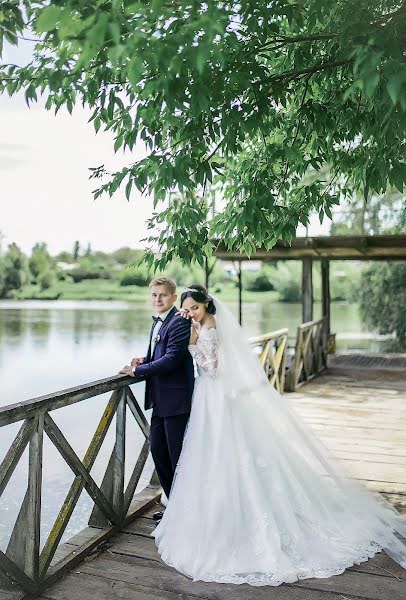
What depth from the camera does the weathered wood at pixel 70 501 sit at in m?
3.29

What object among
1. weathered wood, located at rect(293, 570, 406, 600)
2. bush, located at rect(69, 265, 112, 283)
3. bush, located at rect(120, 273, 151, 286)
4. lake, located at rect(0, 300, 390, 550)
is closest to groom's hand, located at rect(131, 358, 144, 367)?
weathered wood, located at rect(293, 570, 406, 600)

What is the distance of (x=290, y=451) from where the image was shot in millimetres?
3863

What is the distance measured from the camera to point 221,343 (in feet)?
13.1

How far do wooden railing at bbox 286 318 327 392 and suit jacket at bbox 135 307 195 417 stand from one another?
6.21m

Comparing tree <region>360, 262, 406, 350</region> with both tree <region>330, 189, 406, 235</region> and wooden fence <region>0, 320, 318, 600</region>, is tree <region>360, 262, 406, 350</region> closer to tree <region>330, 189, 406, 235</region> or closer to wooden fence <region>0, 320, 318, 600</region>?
tree <region>330, 189, 406, 235</region>

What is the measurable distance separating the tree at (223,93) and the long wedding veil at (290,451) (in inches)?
28.3

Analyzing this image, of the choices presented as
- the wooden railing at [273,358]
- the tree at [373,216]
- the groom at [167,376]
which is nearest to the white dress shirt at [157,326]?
the groom at [167,376]

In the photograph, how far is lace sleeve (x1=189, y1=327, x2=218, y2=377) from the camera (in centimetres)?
387

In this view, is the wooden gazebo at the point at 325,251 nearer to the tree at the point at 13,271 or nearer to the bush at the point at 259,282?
the bush at the point at 259,282

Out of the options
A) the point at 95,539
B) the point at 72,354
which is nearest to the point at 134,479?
the point at 95,539

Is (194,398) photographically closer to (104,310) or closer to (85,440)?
(85,440)

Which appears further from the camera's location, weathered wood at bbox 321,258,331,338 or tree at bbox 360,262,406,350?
tree at bbox 360,262,406,350

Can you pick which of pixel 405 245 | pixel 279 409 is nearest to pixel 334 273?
pixel 405 245

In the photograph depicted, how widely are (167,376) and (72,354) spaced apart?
23972 millimetres
